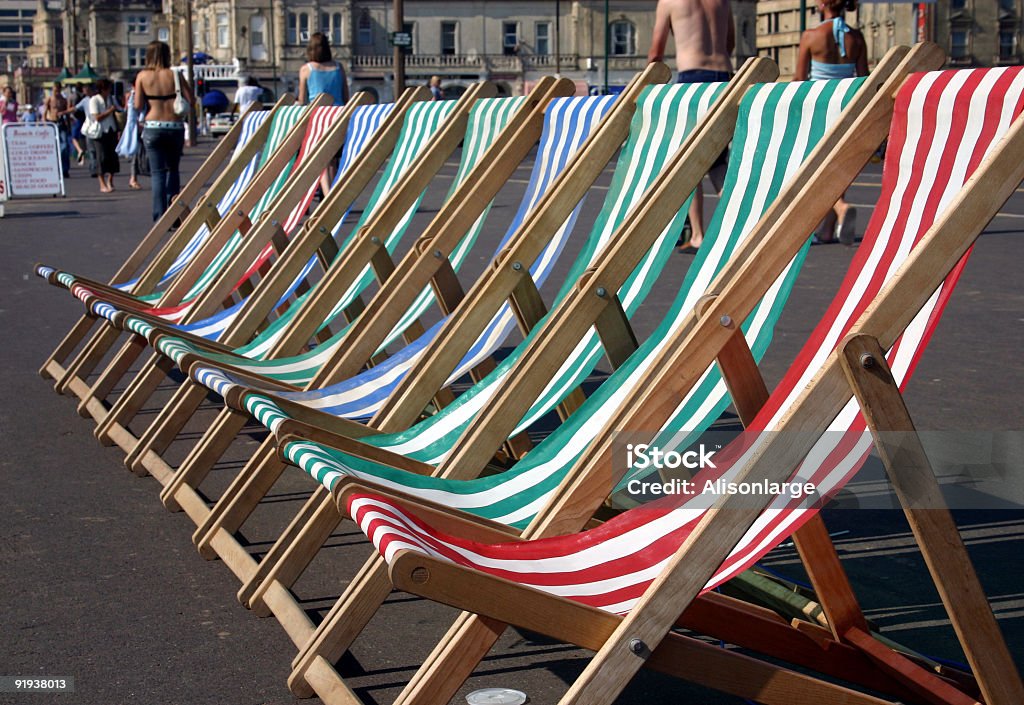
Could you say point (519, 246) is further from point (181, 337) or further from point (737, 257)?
point (181, 337)

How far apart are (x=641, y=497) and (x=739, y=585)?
3.37 feet

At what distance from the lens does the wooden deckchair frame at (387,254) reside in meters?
4.42

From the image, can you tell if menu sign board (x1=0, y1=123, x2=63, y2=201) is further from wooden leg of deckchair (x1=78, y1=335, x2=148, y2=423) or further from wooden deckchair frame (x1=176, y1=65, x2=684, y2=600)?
wooden deckchair frame (x1=176, y1=65, x2=684, y2=600)

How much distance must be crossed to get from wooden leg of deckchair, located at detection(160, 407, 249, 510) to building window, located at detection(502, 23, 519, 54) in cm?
8774

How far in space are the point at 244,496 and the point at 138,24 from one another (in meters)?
126

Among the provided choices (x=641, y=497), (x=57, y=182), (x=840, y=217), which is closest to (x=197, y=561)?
(x=641, y=497)

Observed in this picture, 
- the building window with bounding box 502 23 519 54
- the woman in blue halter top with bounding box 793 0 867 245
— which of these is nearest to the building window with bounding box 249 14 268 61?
the building window with bounding box 502 23 519 54

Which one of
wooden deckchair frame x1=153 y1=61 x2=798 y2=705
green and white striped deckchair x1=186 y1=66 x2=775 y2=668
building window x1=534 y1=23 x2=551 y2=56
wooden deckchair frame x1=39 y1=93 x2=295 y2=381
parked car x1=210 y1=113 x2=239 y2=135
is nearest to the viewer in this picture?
wooden deckchair frame x1=153 y1=61 x2=798 y2=705

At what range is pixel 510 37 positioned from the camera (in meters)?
91.0

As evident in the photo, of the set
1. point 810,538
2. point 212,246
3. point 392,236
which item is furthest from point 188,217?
point 810,538

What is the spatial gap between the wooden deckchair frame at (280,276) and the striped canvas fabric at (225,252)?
32cm

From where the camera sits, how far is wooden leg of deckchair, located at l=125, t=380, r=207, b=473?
4836 mm

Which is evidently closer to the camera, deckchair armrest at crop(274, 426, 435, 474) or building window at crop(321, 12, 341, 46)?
deckchair armrest at crop(274, 426, 435, 474)

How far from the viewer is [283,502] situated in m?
4.67
